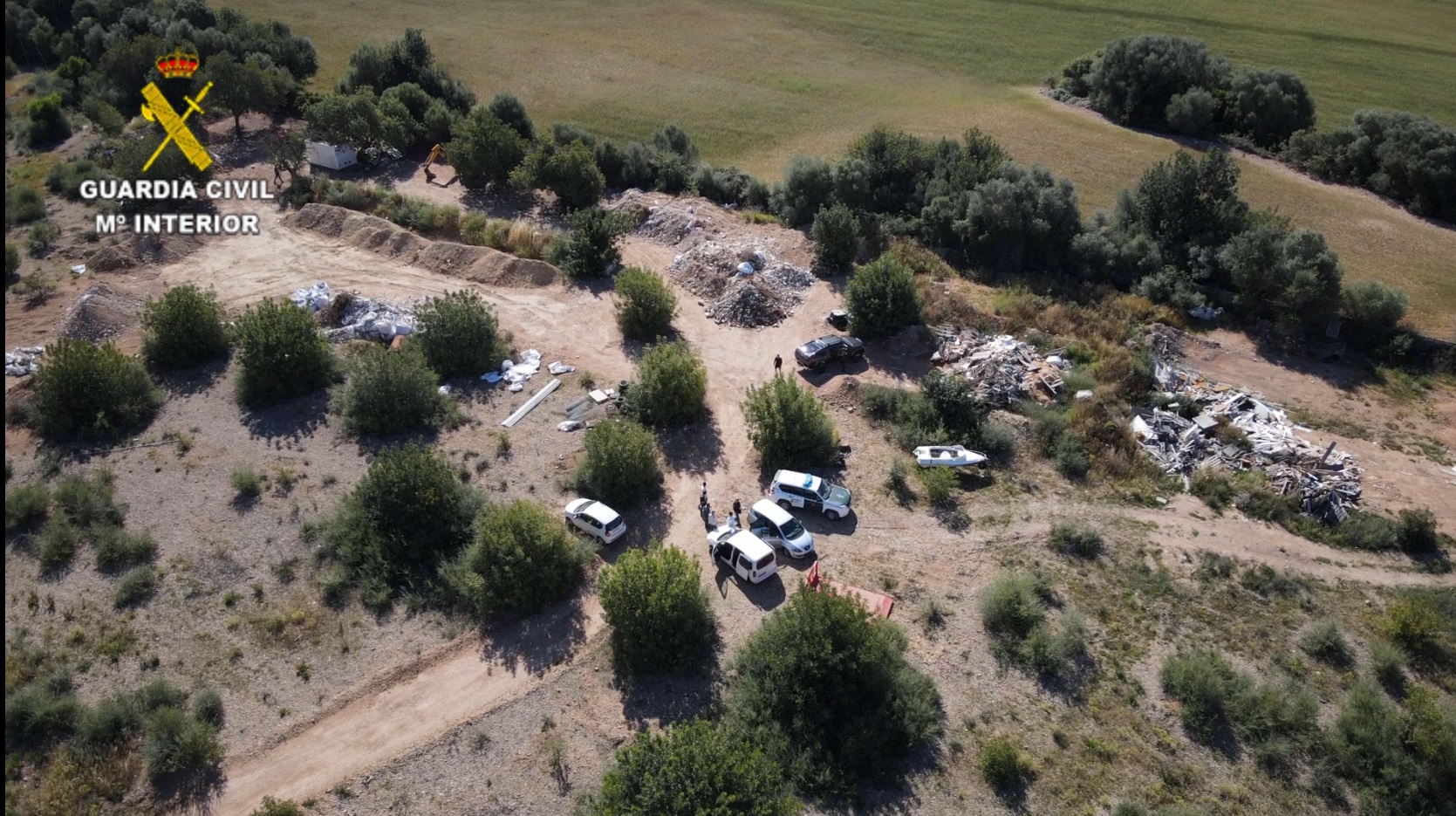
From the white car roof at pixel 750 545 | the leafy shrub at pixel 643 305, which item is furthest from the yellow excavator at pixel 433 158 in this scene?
the white car roof at pixel 750 545

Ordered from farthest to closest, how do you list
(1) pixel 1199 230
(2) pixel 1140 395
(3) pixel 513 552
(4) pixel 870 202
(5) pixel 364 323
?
(4) pixel 870 202, (1) pixel 1199 230, (5) pixel 364 323, (2) pixel 1140 395, (3) pixel 513 552

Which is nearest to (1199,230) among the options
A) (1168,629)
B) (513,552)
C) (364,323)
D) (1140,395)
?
(1140,395)

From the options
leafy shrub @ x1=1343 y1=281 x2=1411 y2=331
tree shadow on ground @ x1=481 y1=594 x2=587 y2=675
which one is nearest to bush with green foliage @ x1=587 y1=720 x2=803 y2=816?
tree shadow on ground @ x1=481 y1=594 x2=587 y2=675

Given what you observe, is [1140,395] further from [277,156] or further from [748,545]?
[277,156]

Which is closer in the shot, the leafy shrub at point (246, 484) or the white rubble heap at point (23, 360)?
the leafy shrub at point (246, 484)

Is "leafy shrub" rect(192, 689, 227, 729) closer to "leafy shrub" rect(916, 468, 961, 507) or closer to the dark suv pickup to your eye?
"leafy shrub" rect(916, 468, 961, 507)

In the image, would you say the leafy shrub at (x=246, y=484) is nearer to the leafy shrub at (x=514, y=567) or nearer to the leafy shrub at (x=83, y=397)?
the leafy shrub at (x=83, y=397)
